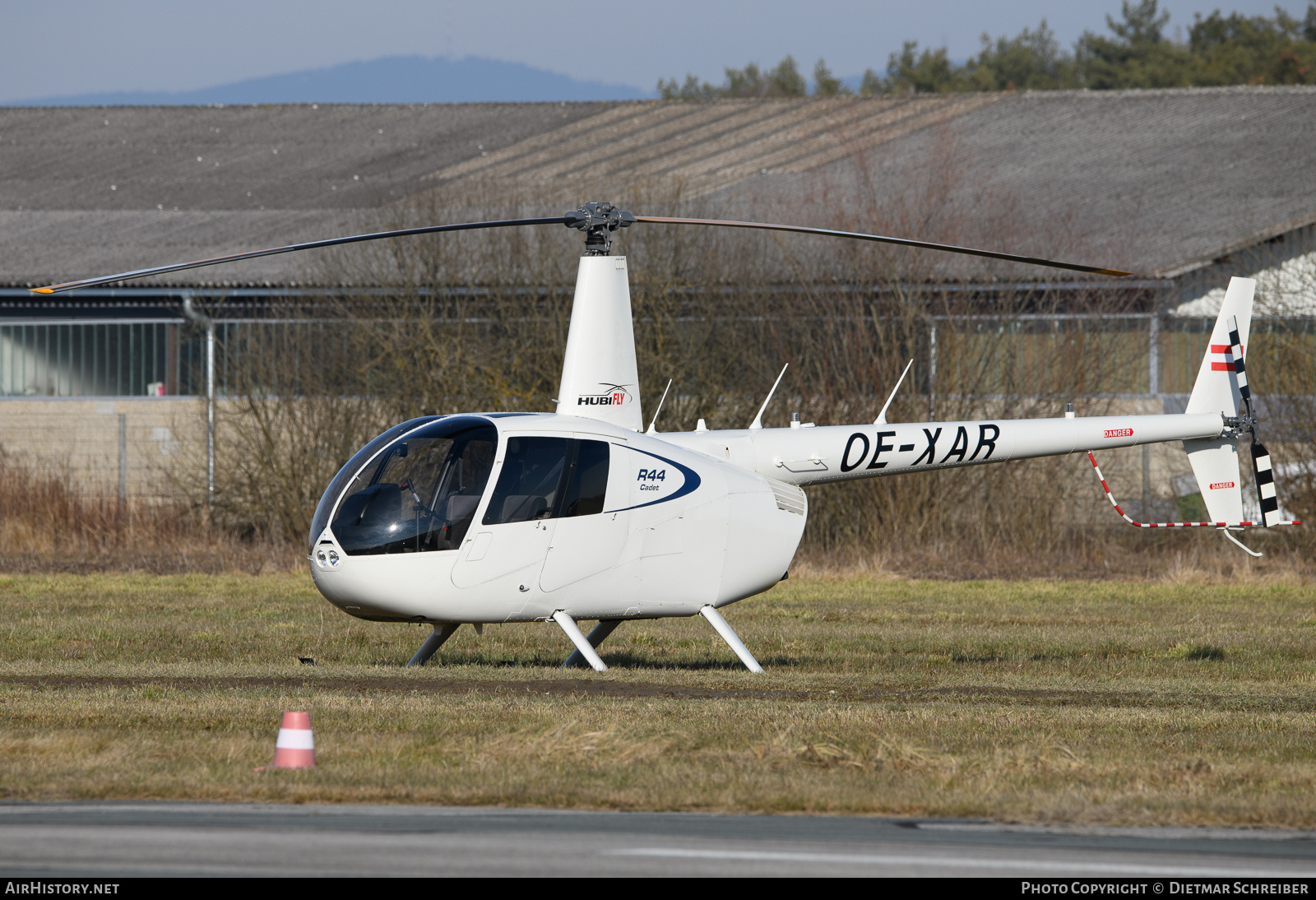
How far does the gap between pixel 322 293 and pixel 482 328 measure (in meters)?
3.12

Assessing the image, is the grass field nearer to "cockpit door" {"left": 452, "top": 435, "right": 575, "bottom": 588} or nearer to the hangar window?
"cockpit door" {"left": 452, "top": 435, "right": 575, "bottom": 588}

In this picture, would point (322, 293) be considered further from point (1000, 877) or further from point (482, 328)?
point (1000, 877)

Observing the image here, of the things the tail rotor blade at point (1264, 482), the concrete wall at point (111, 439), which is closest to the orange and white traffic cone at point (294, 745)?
the tail rotor blade at point (1264, 482)

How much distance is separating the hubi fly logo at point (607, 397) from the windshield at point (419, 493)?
115 centimetres

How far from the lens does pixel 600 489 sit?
42.7ft

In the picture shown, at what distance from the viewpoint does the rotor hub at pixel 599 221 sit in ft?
42.8

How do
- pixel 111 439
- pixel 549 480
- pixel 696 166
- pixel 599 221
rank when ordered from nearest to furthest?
pixel 549 480 → pixel 599 221 → pixel 111 439 → pixel 696 166

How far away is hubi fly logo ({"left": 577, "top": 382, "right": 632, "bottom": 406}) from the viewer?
13.6 meters

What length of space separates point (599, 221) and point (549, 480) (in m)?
2.22

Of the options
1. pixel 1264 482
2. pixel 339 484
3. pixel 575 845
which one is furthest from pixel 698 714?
pixel 1264 482

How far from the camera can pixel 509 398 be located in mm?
26625

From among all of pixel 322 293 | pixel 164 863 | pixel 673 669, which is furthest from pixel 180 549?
pixel 164 863

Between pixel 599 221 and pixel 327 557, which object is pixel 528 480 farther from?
pixel 599 221

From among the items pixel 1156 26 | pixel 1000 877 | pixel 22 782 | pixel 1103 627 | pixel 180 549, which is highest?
pixel 1156 26
